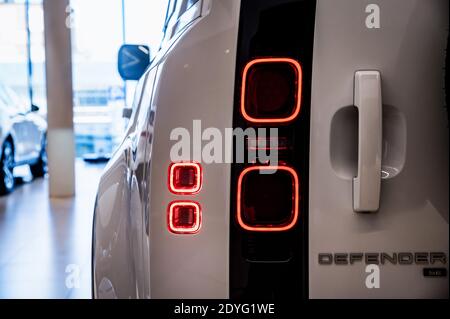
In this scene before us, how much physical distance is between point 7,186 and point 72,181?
3.00 feet

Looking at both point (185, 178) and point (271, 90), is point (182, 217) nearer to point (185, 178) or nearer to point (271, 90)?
point (185, 178)

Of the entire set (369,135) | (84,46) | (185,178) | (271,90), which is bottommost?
(185,178)

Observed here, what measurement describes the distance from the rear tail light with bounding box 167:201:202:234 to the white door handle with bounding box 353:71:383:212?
444mm

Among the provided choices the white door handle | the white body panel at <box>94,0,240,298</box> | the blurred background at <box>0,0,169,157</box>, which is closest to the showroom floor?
the white body panel at <box>94,0,240,298</box>

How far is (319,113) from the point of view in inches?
53.6

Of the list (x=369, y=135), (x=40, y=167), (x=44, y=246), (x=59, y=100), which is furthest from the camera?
(x=40, y=167)

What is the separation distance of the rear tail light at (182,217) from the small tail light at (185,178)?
0.12 ft

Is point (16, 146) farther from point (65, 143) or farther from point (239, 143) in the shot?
point (239, 143)

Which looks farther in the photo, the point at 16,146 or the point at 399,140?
the point at 16,146

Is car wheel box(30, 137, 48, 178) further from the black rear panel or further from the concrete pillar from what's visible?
the black rear panel

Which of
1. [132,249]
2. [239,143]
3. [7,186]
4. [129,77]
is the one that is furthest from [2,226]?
[239,143]

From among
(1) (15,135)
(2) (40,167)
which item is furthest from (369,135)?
(2) (40,167)

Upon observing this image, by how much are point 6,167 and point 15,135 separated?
2.00 ft

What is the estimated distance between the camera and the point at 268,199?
1395 millimetres
